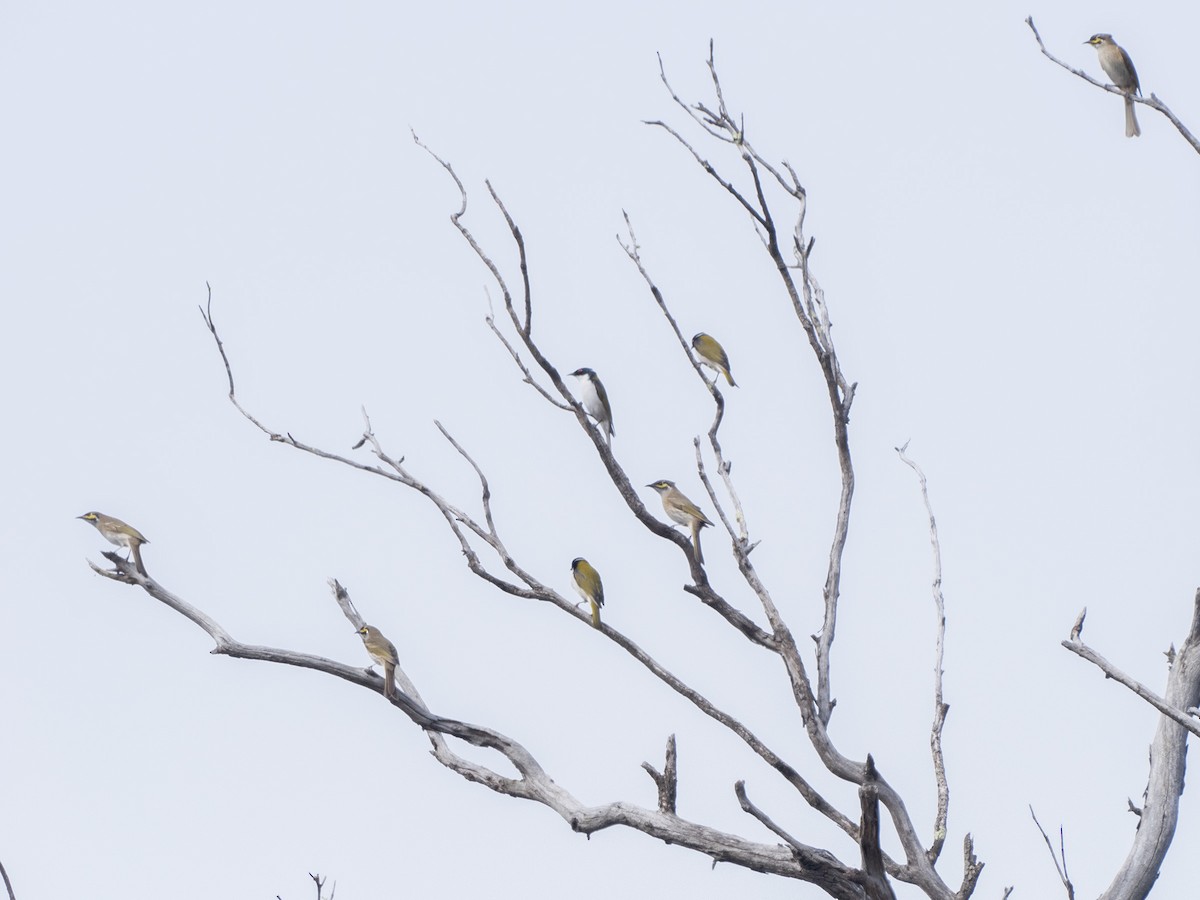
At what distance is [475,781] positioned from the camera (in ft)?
24.5

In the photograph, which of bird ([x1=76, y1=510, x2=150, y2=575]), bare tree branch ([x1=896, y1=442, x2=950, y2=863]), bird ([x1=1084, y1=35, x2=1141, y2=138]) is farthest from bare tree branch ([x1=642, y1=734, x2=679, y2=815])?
bird ([x1=1084, y1=35, x2=1141, y2=138])

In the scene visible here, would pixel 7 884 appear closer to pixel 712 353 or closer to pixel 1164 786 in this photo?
pixel 1164 786

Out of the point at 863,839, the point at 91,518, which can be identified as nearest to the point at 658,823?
the point at 863,839

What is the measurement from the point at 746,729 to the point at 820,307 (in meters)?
2.07

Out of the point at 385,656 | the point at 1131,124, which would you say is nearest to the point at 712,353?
the point at 1131,124

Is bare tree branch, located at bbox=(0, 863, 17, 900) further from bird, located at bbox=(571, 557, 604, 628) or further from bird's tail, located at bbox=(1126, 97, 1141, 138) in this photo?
bird's tail, located at bbox=(1126, 97, 1141, 138)

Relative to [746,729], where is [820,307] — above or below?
above

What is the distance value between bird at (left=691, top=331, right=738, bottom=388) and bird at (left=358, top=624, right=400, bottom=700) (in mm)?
5345

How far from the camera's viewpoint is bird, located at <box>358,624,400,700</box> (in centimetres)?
780

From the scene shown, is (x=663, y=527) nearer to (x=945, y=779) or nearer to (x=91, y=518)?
(x=945, y=779)

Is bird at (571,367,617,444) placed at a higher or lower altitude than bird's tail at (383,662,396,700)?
higher

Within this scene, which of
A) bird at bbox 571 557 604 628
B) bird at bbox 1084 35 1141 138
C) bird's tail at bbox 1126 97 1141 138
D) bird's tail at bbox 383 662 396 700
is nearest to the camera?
bird's tail at bbox 383 662 396 700

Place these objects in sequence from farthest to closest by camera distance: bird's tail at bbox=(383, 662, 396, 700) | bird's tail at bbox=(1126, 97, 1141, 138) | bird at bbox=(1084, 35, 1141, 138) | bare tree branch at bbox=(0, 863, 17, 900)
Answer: bird at bbox=(1084, 35, 1141, 138)
bird's tail at bbox=(1126, 97, 1141, 138)
bird's tail at bbox=(383, 662, 396, 700)
bare tree branch at bbox=(0, 863, 17, 900)

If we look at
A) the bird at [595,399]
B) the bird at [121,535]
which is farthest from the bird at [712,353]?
the bird at [121,535]
